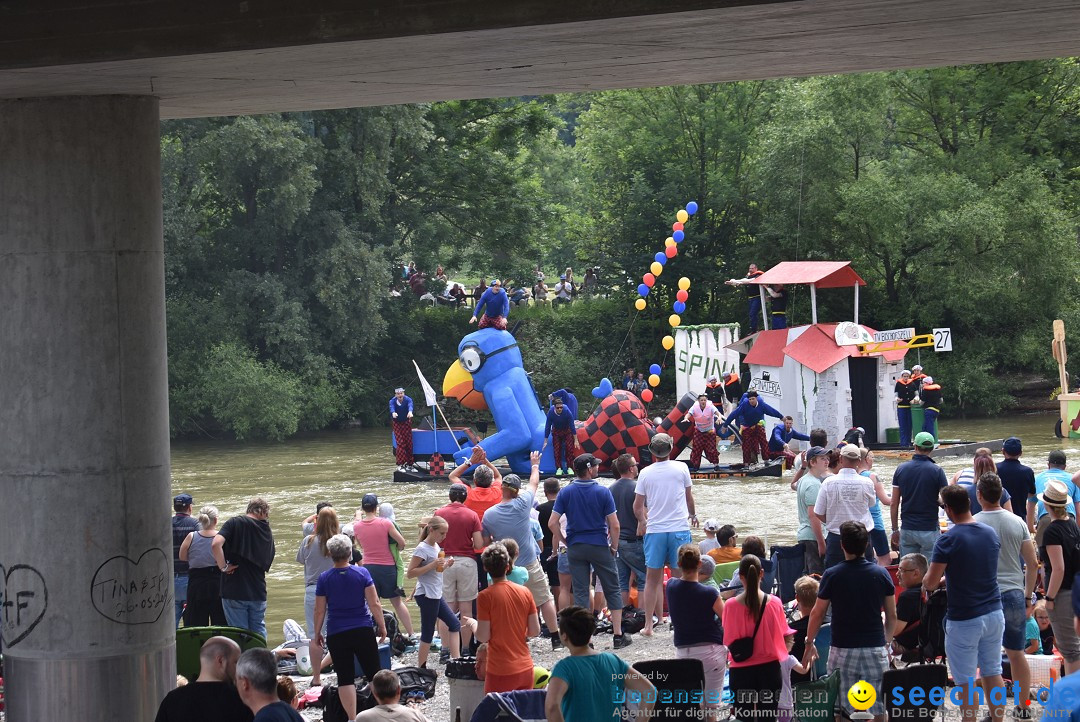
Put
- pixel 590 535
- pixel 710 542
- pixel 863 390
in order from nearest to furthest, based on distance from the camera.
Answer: pixel 590 535
pixel 710 542
pixel 863 390

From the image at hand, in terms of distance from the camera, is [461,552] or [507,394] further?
[507,394]

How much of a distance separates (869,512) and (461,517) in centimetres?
317

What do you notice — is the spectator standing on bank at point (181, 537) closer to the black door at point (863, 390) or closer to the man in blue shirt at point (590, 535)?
the man in blue shirt at point (590, 535)

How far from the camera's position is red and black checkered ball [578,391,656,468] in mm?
21266

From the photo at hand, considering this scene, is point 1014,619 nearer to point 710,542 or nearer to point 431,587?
point 710,542

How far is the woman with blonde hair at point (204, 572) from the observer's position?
1045 cm

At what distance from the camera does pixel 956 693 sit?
25.5ft

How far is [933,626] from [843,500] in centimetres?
184

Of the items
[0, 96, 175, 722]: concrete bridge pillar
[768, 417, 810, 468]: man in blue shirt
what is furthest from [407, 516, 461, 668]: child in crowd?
[768, 417, 810, 468]: man in blue shirt

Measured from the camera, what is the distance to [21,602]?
7.49 meters

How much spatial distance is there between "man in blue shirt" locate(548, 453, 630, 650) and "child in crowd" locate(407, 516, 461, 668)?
101 centimetres

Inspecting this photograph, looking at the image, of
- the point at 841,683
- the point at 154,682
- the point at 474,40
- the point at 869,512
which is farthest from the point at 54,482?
the point at 869,512

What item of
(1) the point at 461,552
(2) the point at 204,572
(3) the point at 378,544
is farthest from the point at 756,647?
(2) the point at 204,572

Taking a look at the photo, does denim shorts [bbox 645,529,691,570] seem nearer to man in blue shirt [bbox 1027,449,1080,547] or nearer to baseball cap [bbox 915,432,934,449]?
baseball cap [bbox 915,432,934,449]
